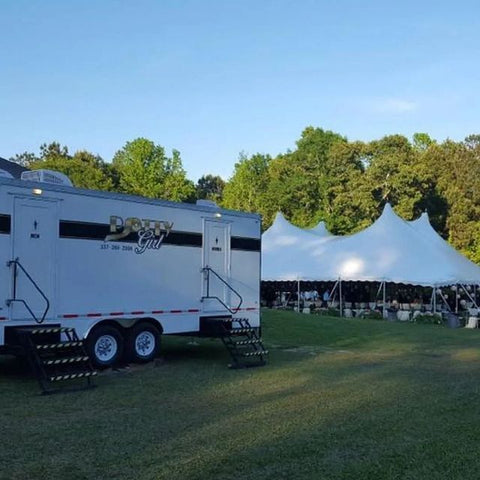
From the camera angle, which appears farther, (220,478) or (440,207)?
(440,207)

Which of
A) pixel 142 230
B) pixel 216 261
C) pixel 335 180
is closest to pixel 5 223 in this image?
pixel 142 230

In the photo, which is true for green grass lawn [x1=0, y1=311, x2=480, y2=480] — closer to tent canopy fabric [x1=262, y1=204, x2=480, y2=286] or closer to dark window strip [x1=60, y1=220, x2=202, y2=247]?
dark window strip [x1=60, y1=220, x2=202, y2=247]

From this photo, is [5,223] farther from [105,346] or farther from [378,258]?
[378,258]

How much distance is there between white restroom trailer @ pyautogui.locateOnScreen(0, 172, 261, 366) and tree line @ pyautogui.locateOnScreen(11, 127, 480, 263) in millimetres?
36294

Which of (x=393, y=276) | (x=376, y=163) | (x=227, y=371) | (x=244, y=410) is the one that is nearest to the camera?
(x=244, y=410)

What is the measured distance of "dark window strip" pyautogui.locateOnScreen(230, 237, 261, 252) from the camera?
1502 cm

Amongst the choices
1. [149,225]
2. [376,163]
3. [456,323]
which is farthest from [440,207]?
[149,225]

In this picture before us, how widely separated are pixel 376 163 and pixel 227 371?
131 feet

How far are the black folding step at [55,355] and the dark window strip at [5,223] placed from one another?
5.17 ft

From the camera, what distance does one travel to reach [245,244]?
1533cm

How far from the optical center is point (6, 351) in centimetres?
1111

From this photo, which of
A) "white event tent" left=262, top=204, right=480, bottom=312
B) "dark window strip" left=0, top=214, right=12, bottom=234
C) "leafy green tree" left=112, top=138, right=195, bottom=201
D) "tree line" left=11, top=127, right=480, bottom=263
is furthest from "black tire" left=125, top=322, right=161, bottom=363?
"leafy green tree" left=112, top=138, right=195, bottom=201

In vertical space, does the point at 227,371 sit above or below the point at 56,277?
below

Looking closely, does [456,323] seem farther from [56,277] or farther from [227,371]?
[56,277]
